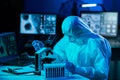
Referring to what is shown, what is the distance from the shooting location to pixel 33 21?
5.52 m

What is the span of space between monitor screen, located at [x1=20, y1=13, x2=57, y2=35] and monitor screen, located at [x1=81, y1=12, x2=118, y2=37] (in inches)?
19.1

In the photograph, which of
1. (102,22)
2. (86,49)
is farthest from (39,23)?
(86,49)

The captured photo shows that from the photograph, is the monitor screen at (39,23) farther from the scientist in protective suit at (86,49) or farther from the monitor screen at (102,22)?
the scientist in protective suit at (86,49)

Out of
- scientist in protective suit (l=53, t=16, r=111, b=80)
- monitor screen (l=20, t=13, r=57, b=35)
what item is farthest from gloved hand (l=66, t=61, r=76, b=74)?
monitor screen (l=20, t=13, r=57, b=35)

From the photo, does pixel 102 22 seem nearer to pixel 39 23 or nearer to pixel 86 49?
pixel 39 23

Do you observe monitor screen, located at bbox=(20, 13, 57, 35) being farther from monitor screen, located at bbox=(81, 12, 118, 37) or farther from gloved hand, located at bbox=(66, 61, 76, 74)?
gloved hand, located at bbox=(66, 61, 76, 74)

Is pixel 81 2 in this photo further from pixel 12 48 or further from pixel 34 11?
pixel 12 48

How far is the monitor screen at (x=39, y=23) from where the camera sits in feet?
18.1

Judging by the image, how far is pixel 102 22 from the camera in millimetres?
5609

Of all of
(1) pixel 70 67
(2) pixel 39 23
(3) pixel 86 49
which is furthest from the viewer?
(2) pixel 39 23

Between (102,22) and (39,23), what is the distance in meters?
0.95

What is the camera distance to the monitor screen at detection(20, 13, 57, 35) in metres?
5.53

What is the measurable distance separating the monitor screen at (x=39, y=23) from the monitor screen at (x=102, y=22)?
1.59 ft

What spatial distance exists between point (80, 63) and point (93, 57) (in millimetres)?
164
